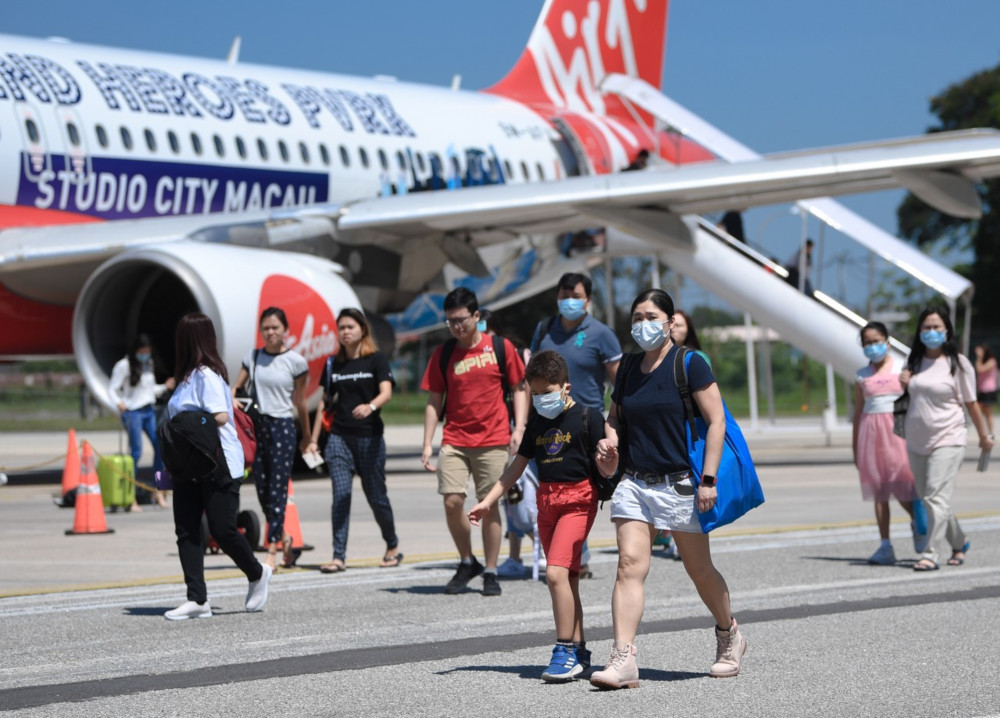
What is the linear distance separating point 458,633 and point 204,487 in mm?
1487

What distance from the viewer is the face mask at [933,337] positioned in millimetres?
9531

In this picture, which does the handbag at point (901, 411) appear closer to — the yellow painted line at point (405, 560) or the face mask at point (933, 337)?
the face mask at point (933, 337)

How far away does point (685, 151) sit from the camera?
971 inches

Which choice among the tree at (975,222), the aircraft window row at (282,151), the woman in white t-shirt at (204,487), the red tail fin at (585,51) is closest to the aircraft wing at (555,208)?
the aircraft window row at (282,151)

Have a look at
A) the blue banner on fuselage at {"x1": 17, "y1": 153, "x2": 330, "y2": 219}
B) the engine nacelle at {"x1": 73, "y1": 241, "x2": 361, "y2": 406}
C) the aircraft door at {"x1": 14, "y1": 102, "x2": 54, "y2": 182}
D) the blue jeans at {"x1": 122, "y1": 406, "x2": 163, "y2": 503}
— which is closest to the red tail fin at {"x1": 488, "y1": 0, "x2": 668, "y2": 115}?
the blue banner on fuselage at {"x1": 17, "y1": 153, "x2": 330, "y2": 219}

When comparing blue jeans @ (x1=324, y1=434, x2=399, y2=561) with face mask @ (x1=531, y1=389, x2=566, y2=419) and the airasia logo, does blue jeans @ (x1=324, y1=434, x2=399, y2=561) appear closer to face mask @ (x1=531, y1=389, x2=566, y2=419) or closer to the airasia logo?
face mask @ (x1=531, y1=389, x2=566, y2=419)

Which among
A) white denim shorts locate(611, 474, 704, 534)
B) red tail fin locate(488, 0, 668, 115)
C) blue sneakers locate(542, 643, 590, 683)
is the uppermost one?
red tail fin locate(488, 0, 668, 115)

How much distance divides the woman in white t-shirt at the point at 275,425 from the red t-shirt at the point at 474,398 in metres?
1.18

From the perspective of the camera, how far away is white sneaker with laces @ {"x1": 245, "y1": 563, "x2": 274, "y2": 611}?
786 centimetres

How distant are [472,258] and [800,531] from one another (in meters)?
7.05

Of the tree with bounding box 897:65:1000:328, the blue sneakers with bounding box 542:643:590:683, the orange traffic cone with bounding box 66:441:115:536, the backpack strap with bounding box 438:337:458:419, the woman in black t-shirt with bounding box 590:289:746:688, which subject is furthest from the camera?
the tree with bounding box 897:65:1000:328

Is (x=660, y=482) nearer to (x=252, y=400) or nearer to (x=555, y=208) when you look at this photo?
(x=252, y=400)

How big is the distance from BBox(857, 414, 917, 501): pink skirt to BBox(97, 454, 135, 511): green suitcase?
20.7 ft

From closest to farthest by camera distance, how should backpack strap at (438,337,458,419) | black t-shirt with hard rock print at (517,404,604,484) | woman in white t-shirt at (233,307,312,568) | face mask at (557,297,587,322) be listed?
black t-shirt with hard rock print at (517,404,604,484) → face mask at (557,297,587,322) → backpack strap at (438,337,458,419) → woman in white t-shirt at (233,307,312,568)
